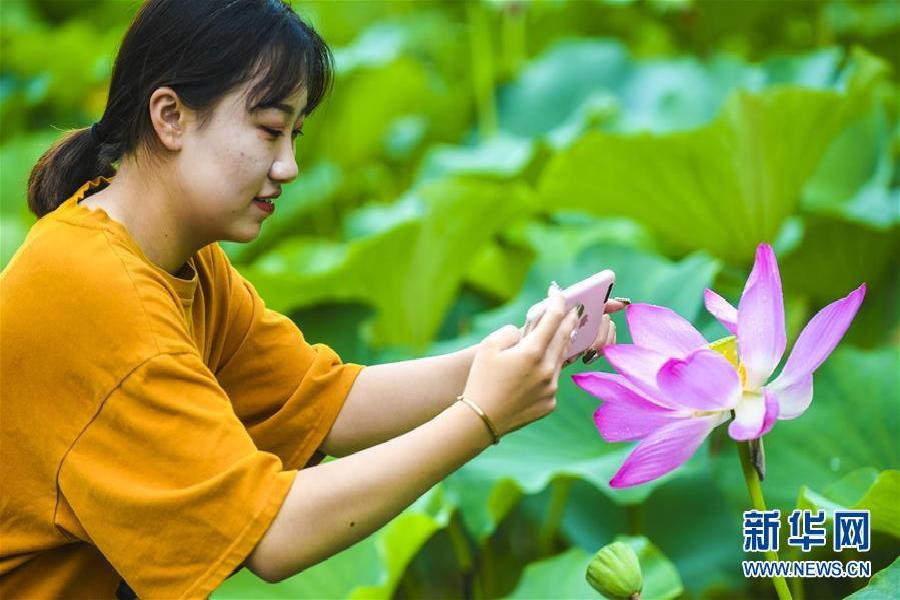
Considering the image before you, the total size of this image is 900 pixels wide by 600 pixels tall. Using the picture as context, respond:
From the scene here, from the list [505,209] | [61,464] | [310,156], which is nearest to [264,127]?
[61,464]

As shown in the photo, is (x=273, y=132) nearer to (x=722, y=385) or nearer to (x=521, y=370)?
(x=521, y=370)

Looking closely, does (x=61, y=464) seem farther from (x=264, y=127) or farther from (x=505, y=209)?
(x=505, y=209)

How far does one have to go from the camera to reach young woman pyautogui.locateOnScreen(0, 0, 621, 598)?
878mm

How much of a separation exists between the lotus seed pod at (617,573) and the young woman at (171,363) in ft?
0.37

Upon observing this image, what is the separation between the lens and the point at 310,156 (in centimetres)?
278

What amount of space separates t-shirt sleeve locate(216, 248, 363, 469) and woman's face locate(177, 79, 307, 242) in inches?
6.9

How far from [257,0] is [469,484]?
705mm

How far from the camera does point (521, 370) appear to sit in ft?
2.92

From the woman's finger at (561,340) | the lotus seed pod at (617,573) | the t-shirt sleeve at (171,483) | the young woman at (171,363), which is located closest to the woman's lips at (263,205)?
the young woman at (171,363)

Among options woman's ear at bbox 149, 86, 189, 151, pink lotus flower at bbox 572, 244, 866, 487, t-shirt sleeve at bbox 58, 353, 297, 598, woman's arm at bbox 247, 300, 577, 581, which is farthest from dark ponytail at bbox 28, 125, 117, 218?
pink lotus flower at bbox 572, 244, 866, 487

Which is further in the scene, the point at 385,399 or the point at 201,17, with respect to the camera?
the point at 385,399

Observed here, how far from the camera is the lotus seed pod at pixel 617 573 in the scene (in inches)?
34.5

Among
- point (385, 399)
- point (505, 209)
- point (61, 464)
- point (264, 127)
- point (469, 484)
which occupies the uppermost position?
point (264, 127)

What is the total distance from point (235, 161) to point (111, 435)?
0.23 meters
